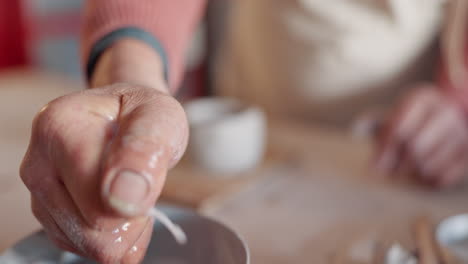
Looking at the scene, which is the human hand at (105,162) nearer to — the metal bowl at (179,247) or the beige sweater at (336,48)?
the metal bowl at (179,247)

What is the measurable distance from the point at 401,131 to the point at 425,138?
0.03m

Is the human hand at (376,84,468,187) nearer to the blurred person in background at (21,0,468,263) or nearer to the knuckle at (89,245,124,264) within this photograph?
the blurred person in background at (21,0,468,263)

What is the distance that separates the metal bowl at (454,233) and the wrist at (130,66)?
0.22m

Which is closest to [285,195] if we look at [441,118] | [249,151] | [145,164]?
[249,151]

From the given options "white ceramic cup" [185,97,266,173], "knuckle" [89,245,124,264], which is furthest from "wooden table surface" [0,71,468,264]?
"knuckle" [89,245,124,264]

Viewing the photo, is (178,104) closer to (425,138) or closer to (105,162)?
(105,162)

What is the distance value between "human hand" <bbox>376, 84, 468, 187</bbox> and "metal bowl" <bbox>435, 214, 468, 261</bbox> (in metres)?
0.16

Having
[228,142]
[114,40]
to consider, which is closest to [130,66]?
[114,40]

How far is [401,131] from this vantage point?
57cm

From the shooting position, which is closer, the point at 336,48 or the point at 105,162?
the point at 105,162

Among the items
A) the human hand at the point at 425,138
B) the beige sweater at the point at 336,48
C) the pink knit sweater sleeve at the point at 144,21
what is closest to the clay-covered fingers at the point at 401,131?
the human hand at the point at 425,138

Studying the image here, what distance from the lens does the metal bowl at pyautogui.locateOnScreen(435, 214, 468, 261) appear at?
367 mm

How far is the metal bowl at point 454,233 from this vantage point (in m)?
0.37

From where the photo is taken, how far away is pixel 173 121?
271 millimetres
